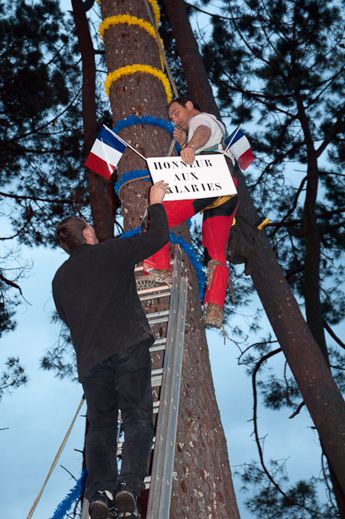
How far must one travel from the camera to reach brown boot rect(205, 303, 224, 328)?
3.48 m

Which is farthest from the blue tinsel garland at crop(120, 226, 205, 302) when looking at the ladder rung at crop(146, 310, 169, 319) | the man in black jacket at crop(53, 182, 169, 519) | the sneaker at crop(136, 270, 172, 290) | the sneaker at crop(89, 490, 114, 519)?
the sneaker at crop(89, 490, 114, 519)

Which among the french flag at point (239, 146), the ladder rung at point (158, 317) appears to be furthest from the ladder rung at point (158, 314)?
the french flag at point (239, 146)

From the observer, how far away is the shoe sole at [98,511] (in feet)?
7.65

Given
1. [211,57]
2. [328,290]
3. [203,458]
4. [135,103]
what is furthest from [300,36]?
[203,458]

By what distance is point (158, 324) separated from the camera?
324 cm

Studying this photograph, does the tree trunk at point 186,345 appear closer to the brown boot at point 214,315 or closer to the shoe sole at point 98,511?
the brown boot at point 214,315

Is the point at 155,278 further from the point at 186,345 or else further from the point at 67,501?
the point at 67,501

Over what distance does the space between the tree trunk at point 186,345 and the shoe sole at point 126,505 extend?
363 mm

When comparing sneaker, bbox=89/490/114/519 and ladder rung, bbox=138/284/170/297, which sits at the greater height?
ladder rung, bbox=138/284/170/297

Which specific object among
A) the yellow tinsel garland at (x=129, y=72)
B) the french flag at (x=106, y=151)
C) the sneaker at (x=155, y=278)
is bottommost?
the sneaker at (x=155, y=278)

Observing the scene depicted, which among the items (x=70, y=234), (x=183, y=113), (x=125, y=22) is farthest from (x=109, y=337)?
(x=125, y=22)

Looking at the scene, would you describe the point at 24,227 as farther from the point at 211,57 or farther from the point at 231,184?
the point at 231,184

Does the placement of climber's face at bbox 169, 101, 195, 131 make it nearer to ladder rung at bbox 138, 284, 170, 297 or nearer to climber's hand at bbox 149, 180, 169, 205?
climber's hand at bbox 149, 180, 169, 205

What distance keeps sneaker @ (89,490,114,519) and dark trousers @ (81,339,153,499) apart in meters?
0.05
